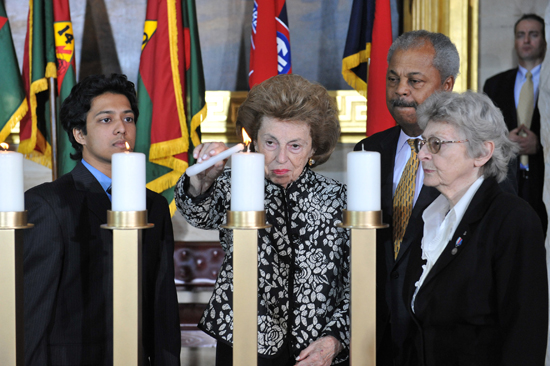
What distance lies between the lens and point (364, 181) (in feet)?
3.64

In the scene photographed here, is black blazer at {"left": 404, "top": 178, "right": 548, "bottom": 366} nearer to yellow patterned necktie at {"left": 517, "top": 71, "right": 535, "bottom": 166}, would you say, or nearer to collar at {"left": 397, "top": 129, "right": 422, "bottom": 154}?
collar at {"left": 397, "top": 129, "right": 422, "bottom": 154}

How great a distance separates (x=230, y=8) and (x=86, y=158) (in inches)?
101

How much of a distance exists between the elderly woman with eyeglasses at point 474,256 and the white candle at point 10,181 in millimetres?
1086

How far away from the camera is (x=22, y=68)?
3793 millimetres

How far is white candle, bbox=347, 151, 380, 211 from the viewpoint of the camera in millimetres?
1104

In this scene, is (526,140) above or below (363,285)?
above

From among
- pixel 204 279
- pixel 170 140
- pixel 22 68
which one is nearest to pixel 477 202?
pixel 170 140

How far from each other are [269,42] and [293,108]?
197cm

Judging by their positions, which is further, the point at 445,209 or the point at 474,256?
the point at 445,209

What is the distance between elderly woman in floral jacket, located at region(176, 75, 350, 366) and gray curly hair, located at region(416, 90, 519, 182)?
38 cm

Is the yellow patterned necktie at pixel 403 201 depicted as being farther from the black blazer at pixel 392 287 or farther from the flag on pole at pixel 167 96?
the flag on pole at pixel 167 96

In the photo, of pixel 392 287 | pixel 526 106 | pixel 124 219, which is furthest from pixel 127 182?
pixel 526 106

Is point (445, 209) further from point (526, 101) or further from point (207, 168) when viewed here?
point (526, 101)

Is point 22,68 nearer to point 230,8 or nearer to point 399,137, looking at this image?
point 230,8
